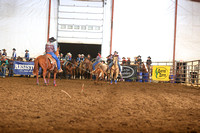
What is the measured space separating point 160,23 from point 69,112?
18.2 metres

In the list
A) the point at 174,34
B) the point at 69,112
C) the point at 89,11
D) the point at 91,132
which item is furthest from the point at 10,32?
the point at 91,132

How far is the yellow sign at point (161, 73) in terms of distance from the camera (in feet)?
47.4

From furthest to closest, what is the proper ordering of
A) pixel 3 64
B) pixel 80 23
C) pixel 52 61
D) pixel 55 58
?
pixel 80 23, pixel 3 64, pixel 55 58, pixel 52 61

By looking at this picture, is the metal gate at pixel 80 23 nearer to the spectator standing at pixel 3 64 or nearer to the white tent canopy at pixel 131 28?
the white tent canopy at pixel 131 28

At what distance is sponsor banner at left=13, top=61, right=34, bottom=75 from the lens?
51.6ft

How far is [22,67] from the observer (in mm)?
15773

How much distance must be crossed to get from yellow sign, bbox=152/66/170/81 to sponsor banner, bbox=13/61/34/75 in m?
9.86

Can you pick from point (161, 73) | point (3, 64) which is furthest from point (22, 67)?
point (161, 73)

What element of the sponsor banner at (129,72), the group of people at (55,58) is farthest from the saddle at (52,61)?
the sponsor banner at (129,72)

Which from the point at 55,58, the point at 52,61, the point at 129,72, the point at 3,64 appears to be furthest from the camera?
the point at 129,72

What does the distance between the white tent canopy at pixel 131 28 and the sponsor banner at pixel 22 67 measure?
144 inches

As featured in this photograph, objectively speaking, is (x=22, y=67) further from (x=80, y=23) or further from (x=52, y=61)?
(x=52, y=61)

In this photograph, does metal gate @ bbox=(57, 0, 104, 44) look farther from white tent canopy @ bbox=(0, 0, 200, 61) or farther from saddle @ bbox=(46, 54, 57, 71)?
saddle @ bbox=(46, 54, 57, 71)

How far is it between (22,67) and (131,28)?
1112 cm
